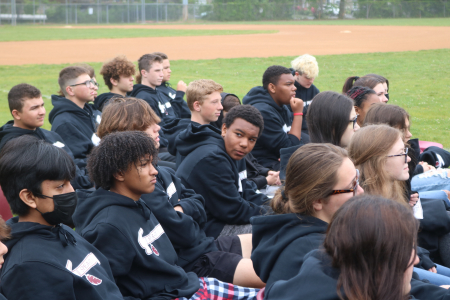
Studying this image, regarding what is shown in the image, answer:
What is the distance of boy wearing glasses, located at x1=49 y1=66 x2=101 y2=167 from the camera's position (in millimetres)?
5961

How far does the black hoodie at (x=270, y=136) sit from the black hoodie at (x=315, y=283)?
152 inches

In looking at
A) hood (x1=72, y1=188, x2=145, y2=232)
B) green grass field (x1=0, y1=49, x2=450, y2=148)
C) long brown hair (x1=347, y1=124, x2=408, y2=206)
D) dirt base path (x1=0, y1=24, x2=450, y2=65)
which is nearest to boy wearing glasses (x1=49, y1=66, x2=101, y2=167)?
hood (x1=72, y1=188, x2=145, y2=232)

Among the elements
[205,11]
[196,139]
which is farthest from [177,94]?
[205,11]

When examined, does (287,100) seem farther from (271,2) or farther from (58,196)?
(271,2)

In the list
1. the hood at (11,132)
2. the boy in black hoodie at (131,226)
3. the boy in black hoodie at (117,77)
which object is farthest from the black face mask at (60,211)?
the boy in black hoodie at (117,77)

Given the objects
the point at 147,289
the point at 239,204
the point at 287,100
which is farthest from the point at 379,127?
the point at 287,100

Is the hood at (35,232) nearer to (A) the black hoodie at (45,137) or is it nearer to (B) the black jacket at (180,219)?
(B) the black jacket at (180,219)

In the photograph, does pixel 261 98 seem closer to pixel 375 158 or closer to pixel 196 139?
pixel 196 139

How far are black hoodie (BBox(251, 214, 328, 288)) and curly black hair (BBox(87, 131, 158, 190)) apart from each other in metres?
0.84

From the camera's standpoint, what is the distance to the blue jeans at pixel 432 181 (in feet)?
15.5

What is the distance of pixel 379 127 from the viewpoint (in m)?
3.46

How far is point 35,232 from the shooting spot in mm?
2420

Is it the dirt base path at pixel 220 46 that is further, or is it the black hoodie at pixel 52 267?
the dirt base path at pixel 220 46

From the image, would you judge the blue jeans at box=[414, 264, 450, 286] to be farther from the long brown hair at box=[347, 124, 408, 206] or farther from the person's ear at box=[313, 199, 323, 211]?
the person's ear at box=[313, 199, 323, 211]
